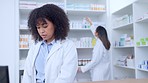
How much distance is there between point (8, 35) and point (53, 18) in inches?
67.8

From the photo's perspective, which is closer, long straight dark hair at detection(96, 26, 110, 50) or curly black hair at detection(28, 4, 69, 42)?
curly black hair at detection(28, 4, 69, 42)

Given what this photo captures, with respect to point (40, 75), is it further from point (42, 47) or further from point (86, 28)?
point (86, 28)

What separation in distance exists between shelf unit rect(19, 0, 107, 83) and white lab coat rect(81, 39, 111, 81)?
51 centimetres

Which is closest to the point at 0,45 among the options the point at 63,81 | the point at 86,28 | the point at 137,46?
the point at 86,28

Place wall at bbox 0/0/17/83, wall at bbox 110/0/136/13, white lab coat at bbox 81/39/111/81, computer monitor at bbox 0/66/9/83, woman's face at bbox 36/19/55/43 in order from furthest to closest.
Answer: wall at bbox 110/0/136/13, wall at bbox 0/0/17/83, white lab coat at bbox 81/39/111/81, woman's face at bbox 36/19/55/43, computer monitor at bbox 0/66/9/83

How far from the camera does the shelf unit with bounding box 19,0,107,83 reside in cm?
286

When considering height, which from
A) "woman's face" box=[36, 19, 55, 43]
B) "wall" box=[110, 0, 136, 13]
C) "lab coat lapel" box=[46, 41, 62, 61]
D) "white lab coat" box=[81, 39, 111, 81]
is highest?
"wall" box=[110, 0, 136, 13]

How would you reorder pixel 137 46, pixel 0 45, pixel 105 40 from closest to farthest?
pixel 137 46 → pixel 105 40 → pixel 0 45

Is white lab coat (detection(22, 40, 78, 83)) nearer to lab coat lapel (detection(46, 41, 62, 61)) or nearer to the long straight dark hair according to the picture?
lab coat lapel (detection(46, 41, 62, 61))

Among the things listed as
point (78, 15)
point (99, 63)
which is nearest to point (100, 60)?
point (99, 63)

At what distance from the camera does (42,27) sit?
126 centimetres

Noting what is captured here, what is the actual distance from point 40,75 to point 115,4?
2.42m

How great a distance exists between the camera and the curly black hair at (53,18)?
50.3 inches

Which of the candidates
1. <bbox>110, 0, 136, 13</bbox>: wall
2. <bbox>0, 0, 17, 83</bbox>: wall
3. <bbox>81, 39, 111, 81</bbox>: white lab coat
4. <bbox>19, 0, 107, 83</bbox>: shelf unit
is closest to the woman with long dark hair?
<bbox>81, 39, 111, 81</bbox>: white lab coat
